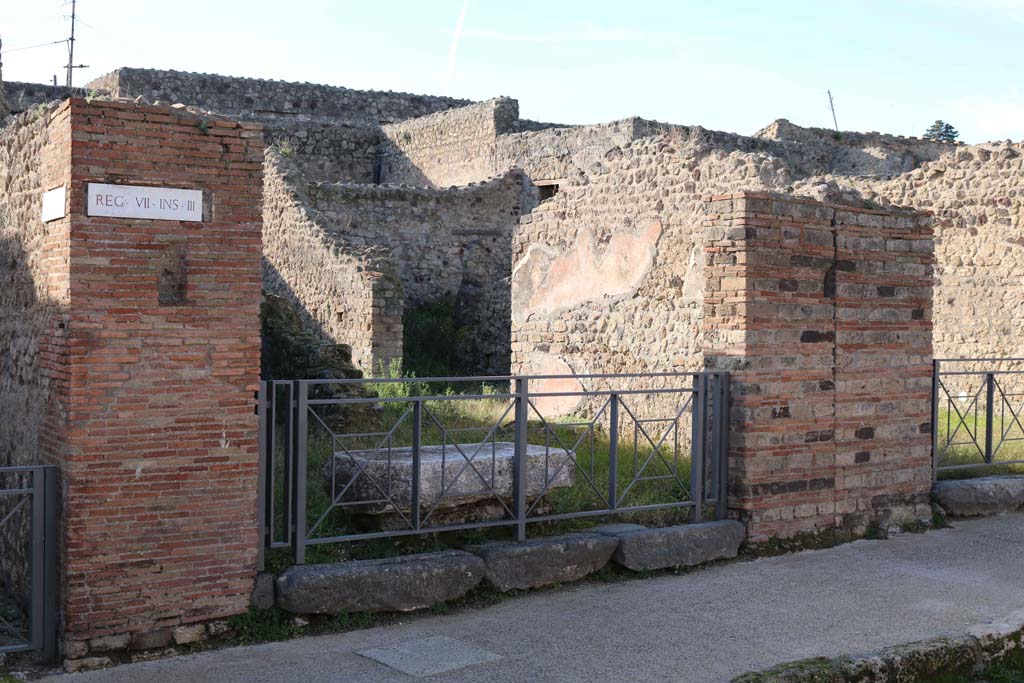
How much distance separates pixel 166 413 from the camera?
5363mm

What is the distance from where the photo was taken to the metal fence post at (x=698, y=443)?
23.8 feet

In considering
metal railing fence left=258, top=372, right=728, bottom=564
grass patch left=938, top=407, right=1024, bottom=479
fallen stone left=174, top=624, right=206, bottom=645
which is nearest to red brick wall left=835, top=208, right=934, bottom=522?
grass patch left=938, top=407, right=1024, bottom=479

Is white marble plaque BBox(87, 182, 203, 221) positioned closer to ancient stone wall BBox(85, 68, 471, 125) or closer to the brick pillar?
the brick pillar

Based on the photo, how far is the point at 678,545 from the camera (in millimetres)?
6918

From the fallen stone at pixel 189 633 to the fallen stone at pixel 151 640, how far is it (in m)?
0.04

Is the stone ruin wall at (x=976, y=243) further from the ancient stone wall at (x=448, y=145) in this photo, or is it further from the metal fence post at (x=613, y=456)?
the ancient stone wall at (x=448, y=145)

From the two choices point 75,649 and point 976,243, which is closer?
point 75,649

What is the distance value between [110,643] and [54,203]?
215 centimetres

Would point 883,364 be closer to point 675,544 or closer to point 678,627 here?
point 675,544

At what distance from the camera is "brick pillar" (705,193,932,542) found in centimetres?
730

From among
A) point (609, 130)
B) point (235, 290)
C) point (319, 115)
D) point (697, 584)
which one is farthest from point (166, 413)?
point (319, 115)

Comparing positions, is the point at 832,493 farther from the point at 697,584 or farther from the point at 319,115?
the point at 319,115

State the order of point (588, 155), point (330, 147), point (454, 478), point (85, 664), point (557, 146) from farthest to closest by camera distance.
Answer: point (330, 147)
point (557, 146)
point (588, 155)
point (454, 478)
point (85, 664)

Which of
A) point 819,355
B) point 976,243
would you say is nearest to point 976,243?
point 976,243
